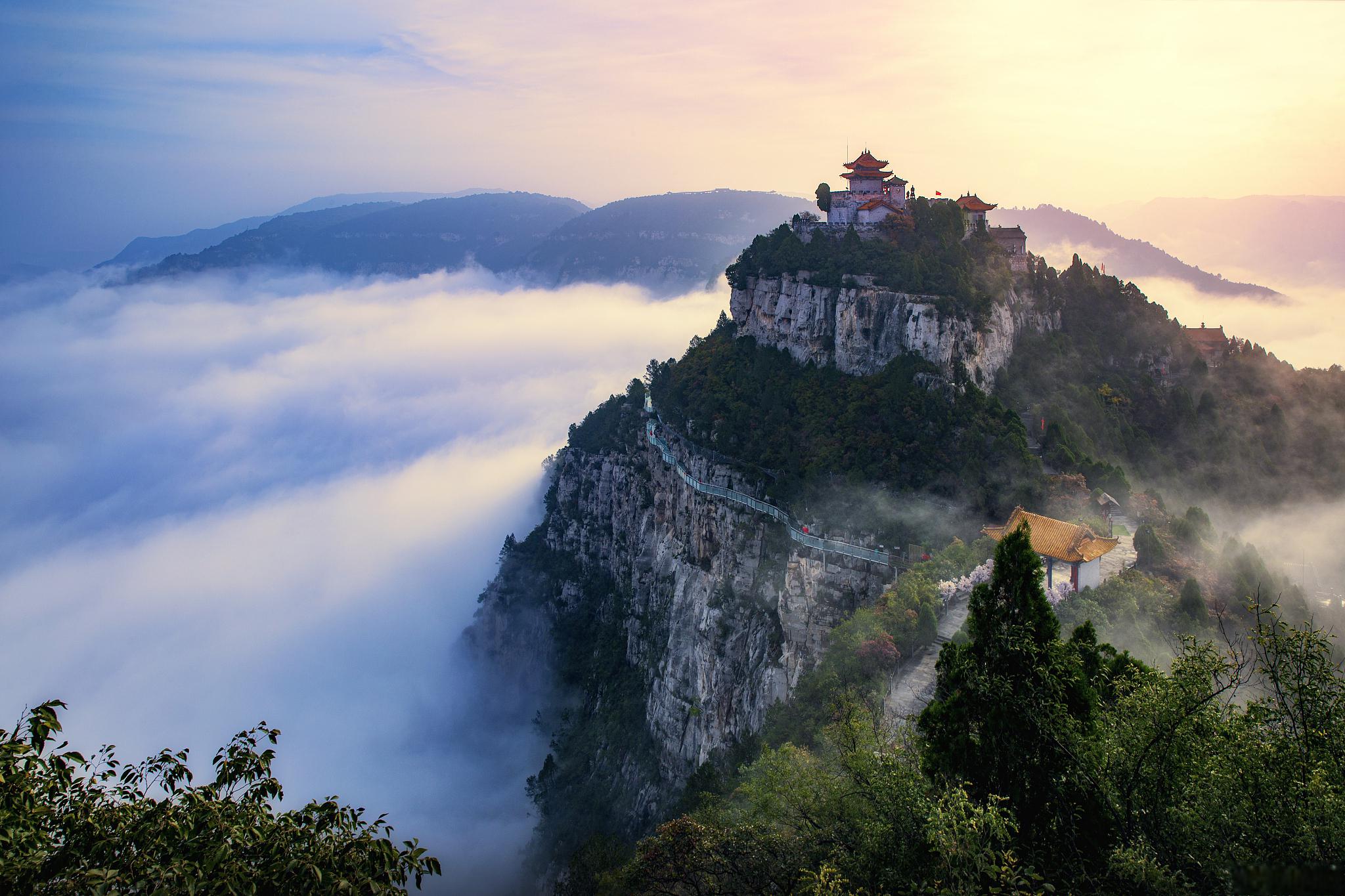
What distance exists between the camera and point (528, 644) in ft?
287

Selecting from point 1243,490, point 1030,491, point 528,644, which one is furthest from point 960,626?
point 528,644

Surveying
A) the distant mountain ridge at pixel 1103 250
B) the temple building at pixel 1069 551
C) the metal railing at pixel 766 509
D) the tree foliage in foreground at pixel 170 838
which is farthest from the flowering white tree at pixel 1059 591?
the distant mountain ridge at pixel 1103 250

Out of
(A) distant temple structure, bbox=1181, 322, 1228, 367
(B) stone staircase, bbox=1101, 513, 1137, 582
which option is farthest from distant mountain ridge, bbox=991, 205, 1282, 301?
(B) stone staircase, bbox=1101, 513, 1137, 582

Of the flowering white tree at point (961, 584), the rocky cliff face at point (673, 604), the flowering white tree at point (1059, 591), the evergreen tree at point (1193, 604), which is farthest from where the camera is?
the rocky cliff face at point (673, 604)

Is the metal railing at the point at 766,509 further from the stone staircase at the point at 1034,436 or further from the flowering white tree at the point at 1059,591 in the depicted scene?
the flowering white tree at the point at 1059,591

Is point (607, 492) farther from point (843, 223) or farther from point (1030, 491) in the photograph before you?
point (1030, 491)

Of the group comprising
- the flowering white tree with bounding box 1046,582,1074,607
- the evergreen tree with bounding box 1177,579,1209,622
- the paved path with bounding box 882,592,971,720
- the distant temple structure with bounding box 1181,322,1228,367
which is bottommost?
the paved path with bounding box 882,592,971,720

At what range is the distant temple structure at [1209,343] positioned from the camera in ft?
195

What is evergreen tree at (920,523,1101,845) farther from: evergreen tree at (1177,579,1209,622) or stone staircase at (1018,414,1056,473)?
stone staircase at (1018,414,1056,473)

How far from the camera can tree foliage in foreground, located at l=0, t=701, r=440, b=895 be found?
32.5 feet

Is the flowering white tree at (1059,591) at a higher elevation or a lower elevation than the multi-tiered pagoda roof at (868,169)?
lower

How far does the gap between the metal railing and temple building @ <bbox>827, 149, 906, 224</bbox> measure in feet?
68.6

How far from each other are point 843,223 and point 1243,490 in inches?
1186

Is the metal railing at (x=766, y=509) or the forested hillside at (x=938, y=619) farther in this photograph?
the metal railing at (x=766, y=509)
